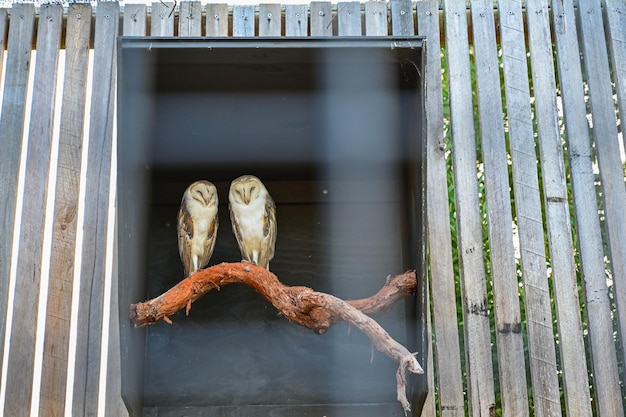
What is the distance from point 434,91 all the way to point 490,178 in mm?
328

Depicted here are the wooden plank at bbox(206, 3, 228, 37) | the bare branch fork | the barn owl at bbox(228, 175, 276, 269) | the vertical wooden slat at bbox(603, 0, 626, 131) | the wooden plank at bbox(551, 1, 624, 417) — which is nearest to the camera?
the bare branch fork

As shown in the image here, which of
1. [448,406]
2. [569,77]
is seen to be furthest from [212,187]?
[569,77]

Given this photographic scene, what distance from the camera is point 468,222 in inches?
102

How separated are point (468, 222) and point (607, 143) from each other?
0.48 m

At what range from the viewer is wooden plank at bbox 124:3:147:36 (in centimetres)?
278

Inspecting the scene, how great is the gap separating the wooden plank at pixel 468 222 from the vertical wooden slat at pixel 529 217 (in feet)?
0.38

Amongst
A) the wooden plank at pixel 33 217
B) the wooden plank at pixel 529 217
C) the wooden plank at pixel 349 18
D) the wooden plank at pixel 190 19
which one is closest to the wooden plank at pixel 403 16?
the wooden plank at pixel 349 18

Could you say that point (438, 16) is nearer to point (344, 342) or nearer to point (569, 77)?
point (569, 77)

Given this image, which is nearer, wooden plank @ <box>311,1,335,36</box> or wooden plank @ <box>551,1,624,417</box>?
wooden plank @ <box>551,1,624,417</box>

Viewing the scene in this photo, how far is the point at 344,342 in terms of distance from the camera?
2.59m

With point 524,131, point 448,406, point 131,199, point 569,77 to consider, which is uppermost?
point 569,77

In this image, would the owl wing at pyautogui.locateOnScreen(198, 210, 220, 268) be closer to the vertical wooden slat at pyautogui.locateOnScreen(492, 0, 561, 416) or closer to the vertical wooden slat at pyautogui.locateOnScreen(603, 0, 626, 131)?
the vertical wooden slat at pyautogui.locateOnScreen(492, 0, 561, 416)

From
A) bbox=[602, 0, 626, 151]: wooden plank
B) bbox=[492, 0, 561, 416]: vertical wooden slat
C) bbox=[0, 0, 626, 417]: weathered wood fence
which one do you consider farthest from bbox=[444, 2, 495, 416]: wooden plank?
bbox=[602, 0, 626, 151]: wooden plank

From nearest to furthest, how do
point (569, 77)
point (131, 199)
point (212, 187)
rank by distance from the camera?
point (131, 199) < point (212, 187) < point (569, 77)
